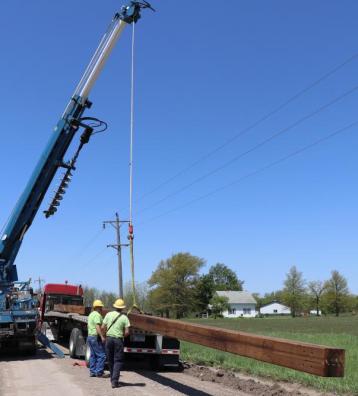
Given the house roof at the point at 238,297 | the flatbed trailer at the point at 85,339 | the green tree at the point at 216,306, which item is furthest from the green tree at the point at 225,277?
the flatbed trailer at the point at 85,339

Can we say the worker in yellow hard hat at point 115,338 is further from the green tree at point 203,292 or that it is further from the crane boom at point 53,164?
the green tree at point 203,292

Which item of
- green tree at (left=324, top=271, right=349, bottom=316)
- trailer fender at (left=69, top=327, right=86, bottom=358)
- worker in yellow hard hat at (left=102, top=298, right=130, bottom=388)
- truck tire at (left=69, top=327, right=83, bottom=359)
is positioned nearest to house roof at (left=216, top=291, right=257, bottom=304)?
green tree at (left=324, top=271, right=349, bottom=316)

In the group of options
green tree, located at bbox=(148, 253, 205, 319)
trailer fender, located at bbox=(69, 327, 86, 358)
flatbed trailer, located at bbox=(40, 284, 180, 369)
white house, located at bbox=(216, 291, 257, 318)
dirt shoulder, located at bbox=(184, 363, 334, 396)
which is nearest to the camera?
dirt shoulder, located at bbox=(184, 363, 334, 396)

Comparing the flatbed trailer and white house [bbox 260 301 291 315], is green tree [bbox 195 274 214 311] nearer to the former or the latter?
white house [bbox 260 301 291 315]

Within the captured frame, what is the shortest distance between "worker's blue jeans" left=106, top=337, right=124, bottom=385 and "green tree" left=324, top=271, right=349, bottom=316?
129 m

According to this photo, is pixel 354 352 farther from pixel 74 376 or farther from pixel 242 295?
pixel 242 295

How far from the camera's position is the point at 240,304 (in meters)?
147

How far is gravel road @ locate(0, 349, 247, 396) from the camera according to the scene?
32.6 ft

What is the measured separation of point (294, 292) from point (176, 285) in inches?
1561

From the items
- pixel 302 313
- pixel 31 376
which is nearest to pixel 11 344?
pixel 31 376

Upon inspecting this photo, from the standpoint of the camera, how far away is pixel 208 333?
9.01 meters

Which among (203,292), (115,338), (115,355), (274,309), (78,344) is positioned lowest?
(274,309)

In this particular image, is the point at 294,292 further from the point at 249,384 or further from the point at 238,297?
the point at 249,384

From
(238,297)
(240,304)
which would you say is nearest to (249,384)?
(240,304)
